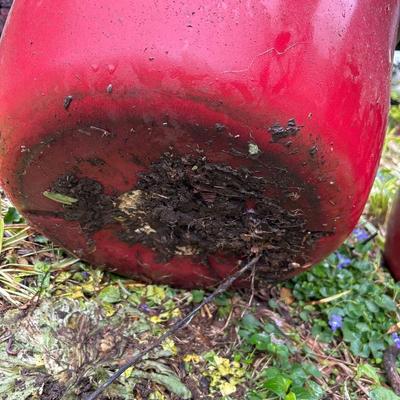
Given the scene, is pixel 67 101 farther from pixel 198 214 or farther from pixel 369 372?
pixel 369 372

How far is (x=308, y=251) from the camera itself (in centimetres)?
109

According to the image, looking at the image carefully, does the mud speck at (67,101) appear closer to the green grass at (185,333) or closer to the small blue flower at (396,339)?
the green grass at (185,333)

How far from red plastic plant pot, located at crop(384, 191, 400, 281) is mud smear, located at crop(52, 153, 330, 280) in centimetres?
66

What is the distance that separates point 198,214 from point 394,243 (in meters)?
0.93

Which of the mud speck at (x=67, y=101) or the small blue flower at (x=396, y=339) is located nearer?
the mud speck at (x=67, y=101)

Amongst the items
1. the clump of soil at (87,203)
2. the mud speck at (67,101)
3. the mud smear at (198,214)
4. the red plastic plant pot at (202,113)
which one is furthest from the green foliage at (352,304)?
the mud speck at (67,101)

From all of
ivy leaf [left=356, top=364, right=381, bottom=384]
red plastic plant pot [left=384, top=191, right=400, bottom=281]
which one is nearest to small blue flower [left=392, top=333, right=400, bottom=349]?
ivy leaf [left=356, top=364, right=381, bottom=384]

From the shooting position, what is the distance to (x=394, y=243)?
1687 mm

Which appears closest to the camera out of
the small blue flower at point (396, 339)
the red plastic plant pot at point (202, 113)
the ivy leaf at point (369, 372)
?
the red plastic plant pot at point (202, 113)

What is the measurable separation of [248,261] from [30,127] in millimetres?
550

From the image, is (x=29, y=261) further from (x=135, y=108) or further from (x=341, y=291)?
(x=341, y=291)

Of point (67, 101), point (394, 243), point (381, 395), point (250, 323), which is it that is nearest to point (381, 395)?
point (381, 395)

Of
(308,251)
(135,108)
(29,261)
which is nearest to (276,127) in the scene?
(135,108)

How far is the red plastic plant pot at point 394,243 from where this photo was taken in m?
1.67
